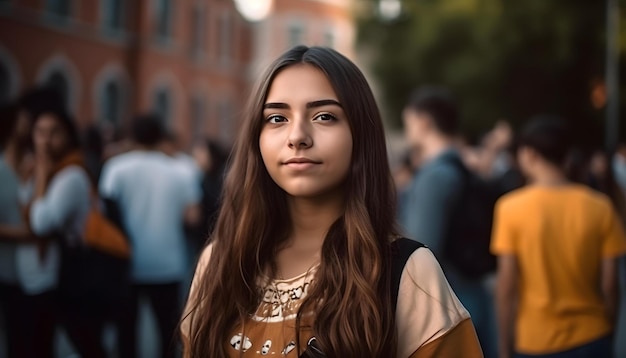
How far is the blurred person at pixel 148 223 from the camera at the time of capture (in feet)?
21.0

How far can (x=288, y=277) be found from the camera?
83.4 inches

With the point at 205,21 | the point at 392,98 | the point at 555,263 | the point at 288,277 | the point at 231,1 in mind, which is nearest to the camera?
the point at 288,277

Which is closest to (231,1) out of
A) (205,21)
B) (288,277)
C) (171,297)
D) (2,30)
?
(205,21)

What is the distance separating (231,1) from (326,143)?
40.6 m

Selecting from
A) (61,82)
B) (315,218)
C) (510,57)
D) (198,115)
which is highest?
(510,57)

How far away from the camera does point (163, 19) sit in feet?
105

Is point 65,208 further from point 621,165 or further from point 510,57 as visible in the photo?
point 510,57

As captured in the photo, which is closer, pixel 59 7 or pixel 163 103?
pixel 59 7

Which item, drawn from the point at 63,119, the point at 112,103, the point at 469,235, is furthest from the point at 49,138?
the point at 112,103

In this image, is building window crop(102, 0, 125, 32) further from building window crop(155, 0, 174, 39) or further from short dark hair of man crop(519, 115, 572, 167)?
short dark hair of man crop(519, 115, 572, 167)

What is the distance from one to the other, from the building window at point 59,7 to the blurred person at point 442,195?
2184 cm

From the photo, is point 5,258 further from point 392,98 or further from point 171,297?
point 392,98

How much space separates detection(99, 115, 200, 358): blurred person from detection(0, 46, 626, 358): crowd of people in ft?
0.05

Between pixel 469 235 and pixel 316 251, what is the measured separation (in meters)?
2.65
